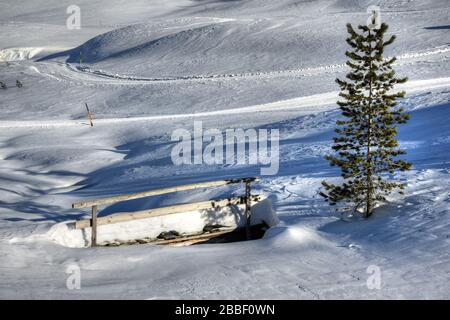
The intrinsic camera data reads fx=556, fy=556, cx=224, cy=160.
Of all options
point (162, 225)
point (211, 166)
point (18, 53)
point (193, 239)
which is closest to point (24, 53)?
point (18, 53)

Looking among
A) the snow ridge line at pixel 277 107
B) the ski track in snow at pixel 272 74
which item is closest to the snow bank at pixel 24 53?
the ski track in snow at pixel 272 74

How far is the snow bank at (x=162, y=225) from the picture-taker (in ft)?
33.5

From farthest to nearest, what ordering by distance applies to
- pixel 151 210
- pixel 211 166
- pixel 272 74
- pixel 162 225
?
pixel 272 74 < pixel 211 166 < pixel 162 225 < pixel 151 210

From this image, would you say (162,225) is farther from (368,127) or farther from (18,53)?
(18,53)

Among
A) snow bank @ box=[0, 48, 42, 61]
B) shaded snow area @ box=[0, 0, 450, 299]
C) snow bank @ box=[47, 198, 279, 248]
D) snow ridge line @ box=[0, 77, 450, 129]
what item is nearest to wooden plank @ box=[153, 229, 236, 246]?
snow bank @ box=[47, 198, 279, 248]

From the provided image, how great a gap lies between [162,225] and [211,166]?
6.32m

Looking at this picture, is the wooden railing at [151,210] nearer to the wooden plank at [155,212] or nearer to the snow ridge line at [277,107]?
the wooden plank at [155,212]

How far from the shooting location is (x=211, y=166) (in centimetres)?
1725

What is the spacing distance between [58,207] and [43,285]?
23.4ft

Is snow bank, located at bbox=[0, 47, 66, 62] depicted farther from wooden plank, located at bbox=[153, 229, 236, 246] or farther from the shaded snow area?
wooden plank, located at bbox=[153, 229, 236, 246]

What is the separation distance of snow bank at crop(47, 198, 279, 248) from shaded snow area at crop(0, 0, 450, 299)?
1.8 inches
